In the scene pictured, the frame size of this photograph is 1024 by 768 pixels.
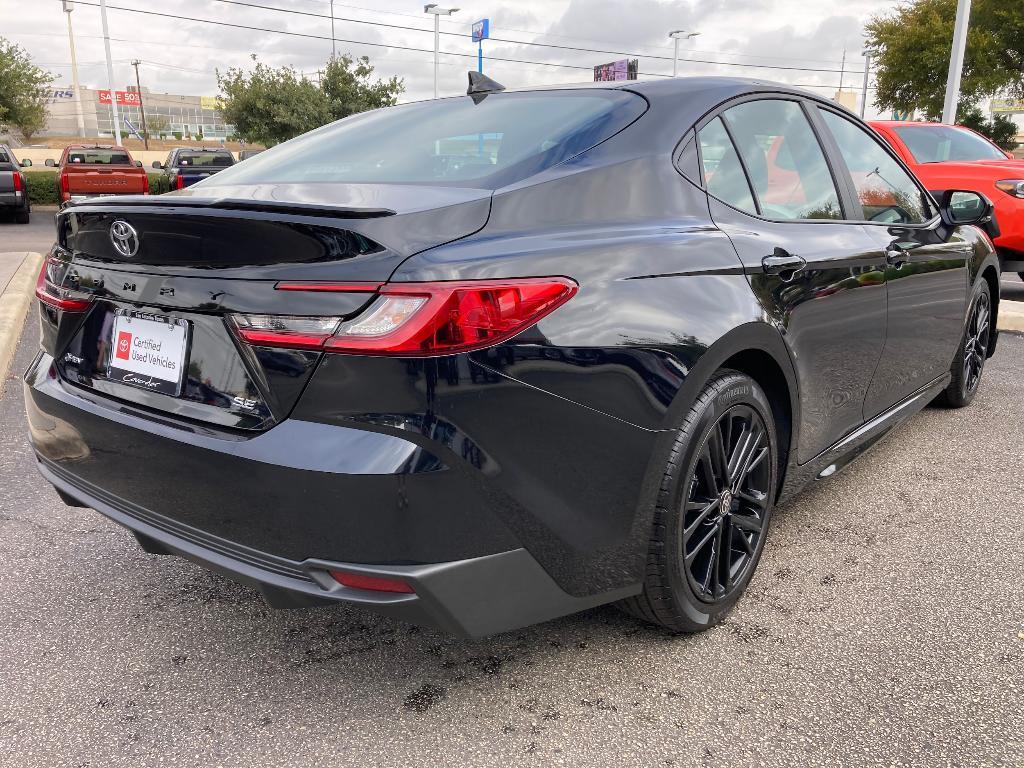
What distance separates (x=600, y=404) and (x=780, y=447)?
105cm

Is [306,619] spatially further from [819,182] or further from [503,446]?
[819,182]

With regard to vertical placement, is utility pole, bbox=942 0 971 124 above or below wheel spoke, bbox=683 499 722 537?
above

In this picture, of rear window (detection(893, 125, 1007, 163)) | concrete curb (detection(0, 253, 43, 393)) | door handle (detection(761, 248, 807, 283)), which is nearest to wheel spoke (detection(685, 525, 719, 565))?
door handle (detection(761, 248, 807, 283))

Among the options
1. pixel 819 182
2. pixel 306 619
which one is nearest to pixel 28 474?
pixel 306 619

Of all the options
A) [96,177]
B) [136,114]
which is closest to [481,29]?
[96,177]

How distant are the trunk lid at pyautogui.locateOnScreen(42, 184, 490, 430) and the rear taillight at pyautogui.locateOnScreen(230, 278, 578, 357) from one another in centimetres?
2

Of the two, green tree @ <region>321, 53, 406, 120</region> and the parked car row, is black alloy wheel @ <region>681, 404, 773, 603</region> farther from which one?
green tree @ <region>321, 53, 406, 120</region>

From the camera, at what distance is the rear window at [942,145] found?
26.3 feet

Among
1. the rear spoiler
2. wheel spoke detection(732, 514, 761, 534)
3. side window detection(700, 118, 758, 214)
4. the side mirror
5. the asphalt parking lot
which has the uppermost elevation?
side window detection(700, 118, 758, 214)

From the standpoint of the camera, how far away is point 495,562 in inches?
70.4

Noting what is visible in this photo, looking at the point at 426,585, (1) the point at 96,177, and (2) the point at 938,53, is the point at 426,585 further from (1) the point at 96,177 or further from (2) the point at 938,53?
(2) the point at 938,53

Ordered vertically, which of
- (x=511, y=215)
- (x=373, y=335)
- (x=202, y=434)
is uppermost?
(x=511, y=215)

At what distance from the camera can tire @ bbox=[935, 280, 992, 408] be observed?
14.2ft

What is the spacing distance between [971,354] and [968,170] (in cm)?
398
